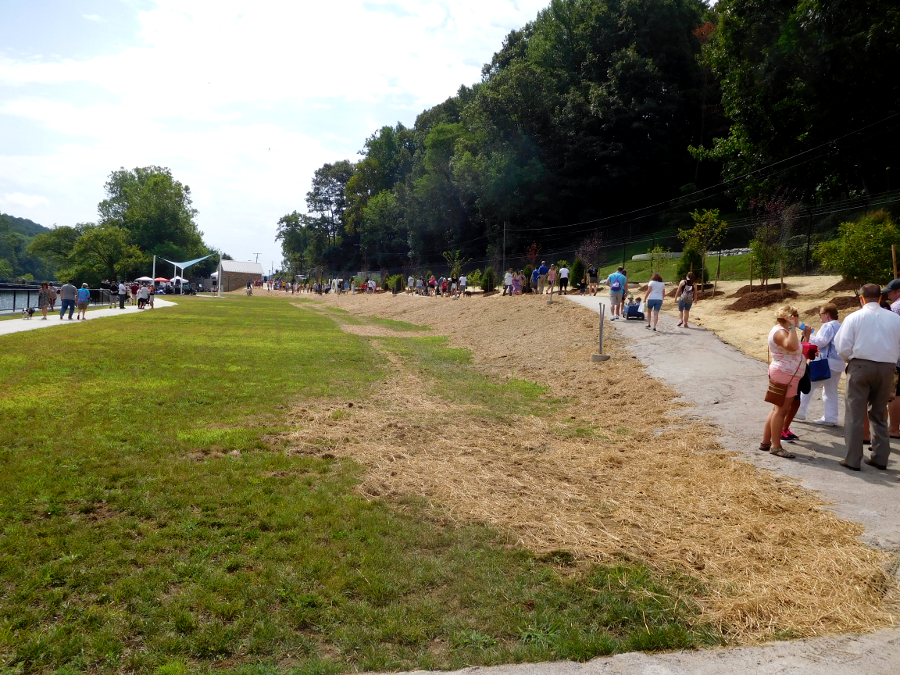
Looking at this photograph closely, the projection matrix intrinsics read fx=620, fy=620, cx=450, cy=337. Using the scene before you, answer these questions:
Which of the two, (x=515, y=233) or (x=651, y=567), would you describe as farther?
(x=515, y=233)

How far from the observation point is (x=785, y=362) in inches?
295

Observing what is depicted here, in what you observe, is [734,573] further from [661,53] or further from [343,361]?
[661,53]

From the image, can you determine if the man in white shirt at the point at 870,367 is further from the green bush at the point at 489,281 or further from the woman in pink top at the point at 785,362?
the green bush at the point at 489,281

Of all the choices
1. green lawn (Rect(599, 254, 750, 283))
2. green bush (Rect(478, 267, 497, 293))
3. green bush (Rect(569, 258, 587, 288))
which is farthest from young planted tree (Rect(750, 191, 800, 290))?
green bush (Rect(478, 267, 497, 293))

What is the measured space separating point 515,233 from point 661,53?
63.3ft

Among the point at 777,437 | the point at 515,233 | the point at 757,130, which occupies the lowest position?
the point at 777,437

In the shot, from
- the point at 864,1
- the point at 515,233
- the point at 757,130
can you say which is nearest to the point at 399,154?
the point at 515,233

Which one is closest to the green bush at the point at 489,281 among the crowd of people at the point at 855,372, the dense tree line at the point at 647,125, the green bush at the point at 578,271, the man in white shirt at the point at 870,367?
the green bush at the point at 578,271

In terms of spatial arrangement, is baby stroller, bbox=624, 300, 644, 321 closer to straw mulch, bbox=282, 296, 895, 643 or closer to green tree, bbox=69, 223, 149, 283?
straw mulch, bbox=282, 296, 895, 643

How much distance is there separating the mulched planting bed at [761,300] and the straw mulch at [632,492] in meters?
9.43

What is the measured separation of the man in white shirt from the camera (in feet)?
22.3

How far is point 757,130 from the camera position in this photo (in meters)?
34.7

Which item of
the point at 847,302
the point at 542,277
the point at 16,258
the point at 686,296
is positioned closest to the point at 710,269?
the point at 542,277

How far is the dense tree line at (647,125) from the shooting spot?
1196 inches
